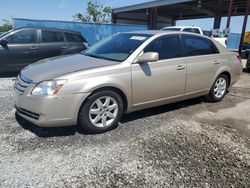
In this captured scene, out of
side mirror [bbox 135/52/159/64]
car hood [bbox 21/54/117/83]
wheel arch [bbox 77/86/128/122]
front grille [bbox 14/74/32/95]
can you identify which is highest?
side mirror [bbox 135/52/159/64]

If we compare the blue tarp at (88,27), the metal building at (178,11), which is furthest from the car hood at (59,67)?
the metal building at (178,11)

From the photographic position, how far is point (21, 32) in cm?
705

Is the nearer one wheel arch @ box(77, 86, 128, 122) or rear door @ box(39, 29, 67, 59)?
wheel arch @ box(77, 86, 128, 122)

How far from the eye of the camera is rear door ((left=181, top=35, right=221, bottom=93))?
14.2ft

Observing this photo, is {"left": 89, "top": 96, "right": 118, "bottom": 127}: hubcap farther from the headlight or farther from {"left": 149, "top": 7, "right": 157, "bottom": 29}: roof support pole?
{"left": 149, "top": 7, "right": 157, "bottom": 29}: roof support pole

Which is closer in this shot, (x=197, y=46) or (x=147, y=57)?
(x=147, y=57)


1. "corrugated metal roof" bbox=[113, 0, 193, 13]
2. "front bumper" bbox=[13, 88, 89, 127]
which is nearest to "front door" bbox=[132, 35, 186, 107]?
"front bumper" bbox=[13, 88, 89, 127]

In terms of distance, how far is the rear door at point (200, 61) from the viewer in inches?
170

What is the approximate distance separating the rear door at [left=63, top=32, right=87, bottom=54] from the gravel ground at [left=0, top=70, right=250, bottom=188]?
406 cm

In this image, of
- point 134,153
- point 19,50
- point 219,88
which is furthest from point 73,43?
point 134,153

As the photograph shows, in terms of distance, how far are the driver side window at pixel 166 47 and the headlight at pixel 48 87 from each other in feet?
5.09

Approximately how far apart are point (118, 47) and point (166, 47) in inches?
34.0

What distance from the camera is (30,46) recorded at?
23.5 ft

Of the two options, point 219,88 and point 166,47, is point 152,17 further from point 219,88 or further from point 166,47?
point 166,47
